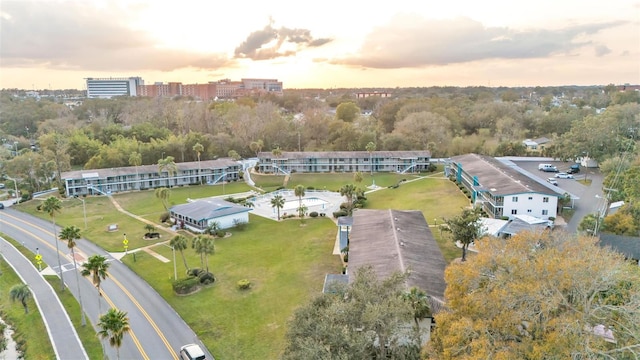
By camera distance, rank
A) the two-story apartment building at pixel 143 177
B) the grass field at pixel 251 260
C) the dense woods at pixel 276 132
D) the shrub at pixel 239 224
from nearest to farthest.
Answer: the grass field at pixel 251 260 → the shrub at pixel 239 224 → the two-story apartment building at pixel 143 177 → the dense woods at pixel 276 132

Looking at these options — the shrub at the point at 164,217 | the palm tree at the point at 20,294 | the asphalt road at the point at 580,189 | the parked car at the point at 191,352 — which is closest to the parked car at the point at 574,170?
the asphalt road at the point at 580,189

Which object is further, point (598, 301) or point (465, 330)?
point (598, 301)

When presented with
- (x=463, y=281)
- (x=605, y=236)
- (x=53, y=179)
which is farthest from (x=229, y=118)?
(x=463, y=281)

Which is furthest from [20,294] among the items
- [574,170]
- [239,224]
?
[574,170]

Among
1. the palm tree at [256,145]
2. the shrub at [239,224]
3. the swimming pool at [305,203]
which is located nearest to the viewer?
the shrub at [239,224]

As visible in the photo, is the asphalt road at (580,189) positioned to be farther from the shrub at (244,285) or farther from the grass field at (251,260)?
the shrub at (244,285)

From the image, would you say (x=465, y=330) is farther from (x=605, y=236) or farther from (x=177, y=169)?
(x=177, y=169)

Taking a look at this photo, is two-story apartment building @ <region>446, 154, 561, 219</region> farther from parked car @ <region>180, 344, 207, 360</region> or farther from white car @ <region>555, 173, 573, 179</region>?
parked car @ <region>180, 344, 207, 360</region>
